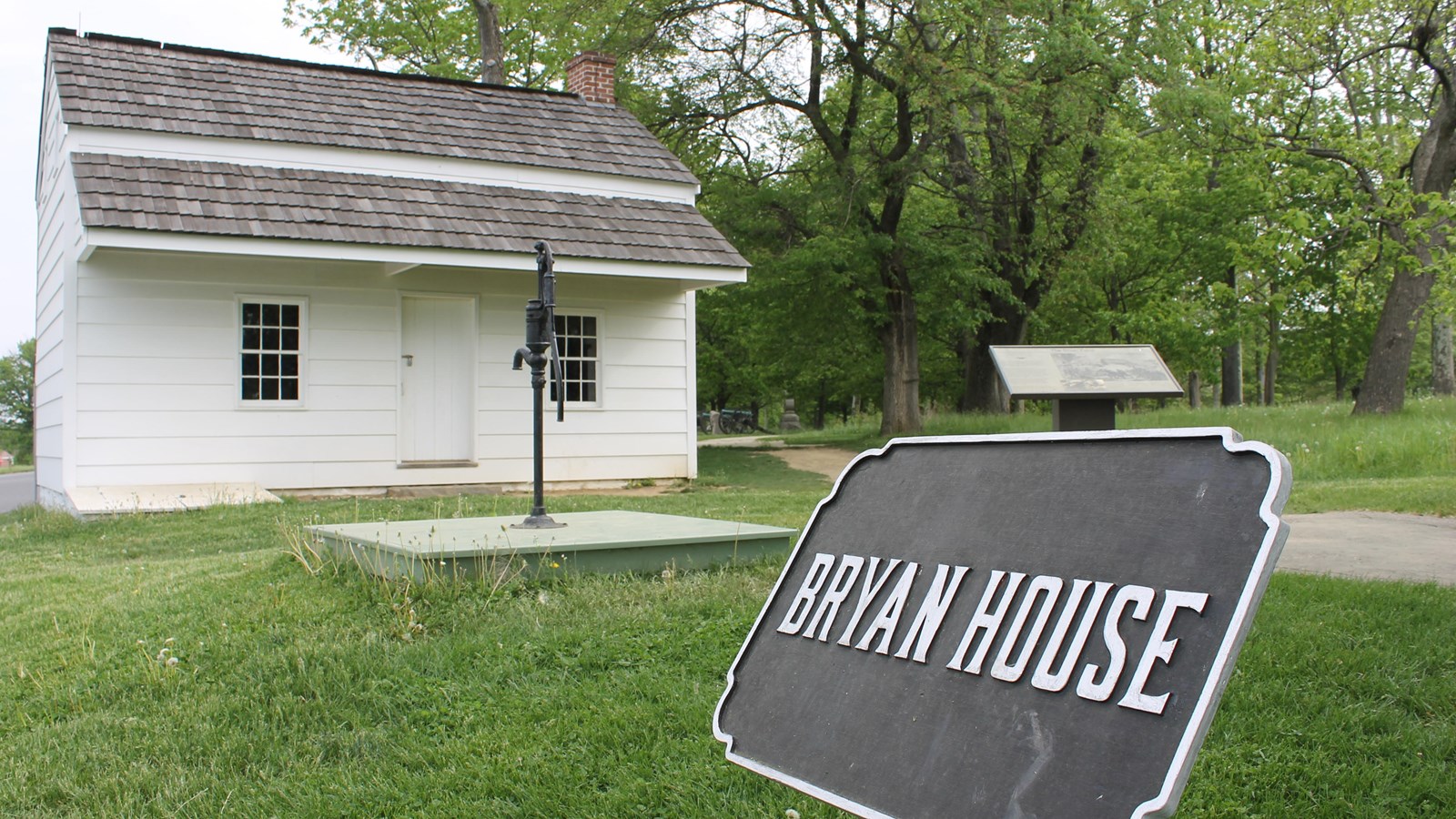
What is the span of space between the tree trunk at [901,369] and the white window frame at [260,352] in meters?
12.4

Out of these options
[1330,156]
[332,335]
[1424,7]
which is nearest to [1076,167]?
[1330,156]

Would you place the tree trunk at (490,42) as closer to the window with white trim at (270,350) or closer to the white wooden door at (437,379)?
the white wooden door at (437,379)

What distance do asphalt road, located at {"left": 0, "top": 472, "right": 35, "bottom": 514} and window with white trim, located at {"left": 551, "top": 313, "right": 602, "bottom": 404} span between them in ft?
25.8

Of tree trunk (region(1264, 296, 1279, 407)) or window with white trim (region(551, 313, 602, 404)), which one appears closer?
window with white trim (region(551, 313, 602, 404))

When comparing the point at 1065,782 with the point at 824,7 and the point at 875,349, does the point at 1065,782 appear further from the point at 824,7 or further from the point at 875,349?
the point at 875,349

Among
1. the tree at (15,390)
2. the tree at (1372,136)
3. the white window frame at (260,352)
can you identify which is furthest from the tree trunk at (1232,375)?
the tree at (15,390)

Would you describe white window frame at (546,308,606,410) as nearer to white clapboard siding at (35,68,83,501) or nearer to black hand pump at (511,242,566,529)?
white clapboard siding at (35,68,83,501)

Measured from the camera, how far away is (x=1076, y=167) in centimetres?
2381

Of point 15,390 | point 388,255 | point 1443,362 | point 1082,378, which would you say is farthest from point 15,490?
point 15,390

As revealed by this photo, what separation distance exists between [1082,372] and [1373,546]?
293cm

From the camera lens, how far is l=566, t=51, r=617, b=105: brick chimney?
19234 millimetres

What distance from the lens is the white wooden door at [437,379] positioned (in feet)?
50.9

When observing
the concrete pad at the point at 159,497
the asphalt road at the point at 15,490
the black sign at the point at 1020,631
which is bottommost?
the asphalt road at the point at 15,490

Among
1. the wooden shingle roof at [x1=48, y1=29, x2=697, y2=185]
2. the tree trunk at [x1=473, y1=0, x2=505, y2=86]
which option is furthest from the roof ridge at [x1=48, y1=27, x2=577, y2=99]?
the tree trunk at [x1=473, y1=0, x2=505, y2=86]
